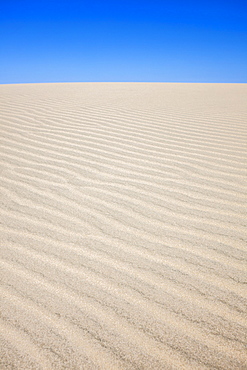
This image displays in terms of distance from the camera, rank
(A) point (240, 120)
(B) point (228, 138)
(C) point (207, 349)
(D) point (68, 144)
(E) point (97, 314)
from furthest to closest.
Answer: (A) point (240, 120)
(B) point (228, 138)
(D) point (68, 144)
(E) point (97, 314)
(C) point (207, 349)

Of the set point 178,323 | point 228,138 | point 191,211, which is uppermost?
point 228,138

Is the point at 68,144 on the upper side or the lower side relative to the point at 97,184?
upper

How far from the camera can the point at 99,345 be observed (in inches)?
42.8

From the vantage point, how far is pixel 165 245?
165 centimetres

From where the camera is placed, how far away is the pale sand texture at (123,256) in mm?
1087

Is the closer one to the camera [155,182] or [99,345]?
[99,345]

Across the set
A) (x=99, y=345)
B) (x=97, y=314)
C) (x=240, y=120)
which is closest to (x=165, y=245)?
(x=97, y=314)

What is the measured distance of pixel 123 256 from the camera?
156 cm

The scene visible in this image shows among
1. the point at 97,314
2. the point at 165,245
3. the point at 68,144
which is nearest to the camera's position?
the point at 97,314

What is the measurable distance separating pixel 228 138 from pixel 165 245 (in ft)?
8.47

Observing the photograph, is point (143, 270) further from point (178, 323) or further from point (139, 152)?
point (139, 152)

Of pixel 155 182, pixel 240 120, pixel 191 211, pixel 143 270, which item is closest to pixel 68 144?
pixel 155 182

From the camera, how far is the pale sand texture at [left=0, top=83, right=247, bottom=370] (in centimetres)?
109

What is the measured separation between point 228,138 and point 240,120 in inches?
52.0
